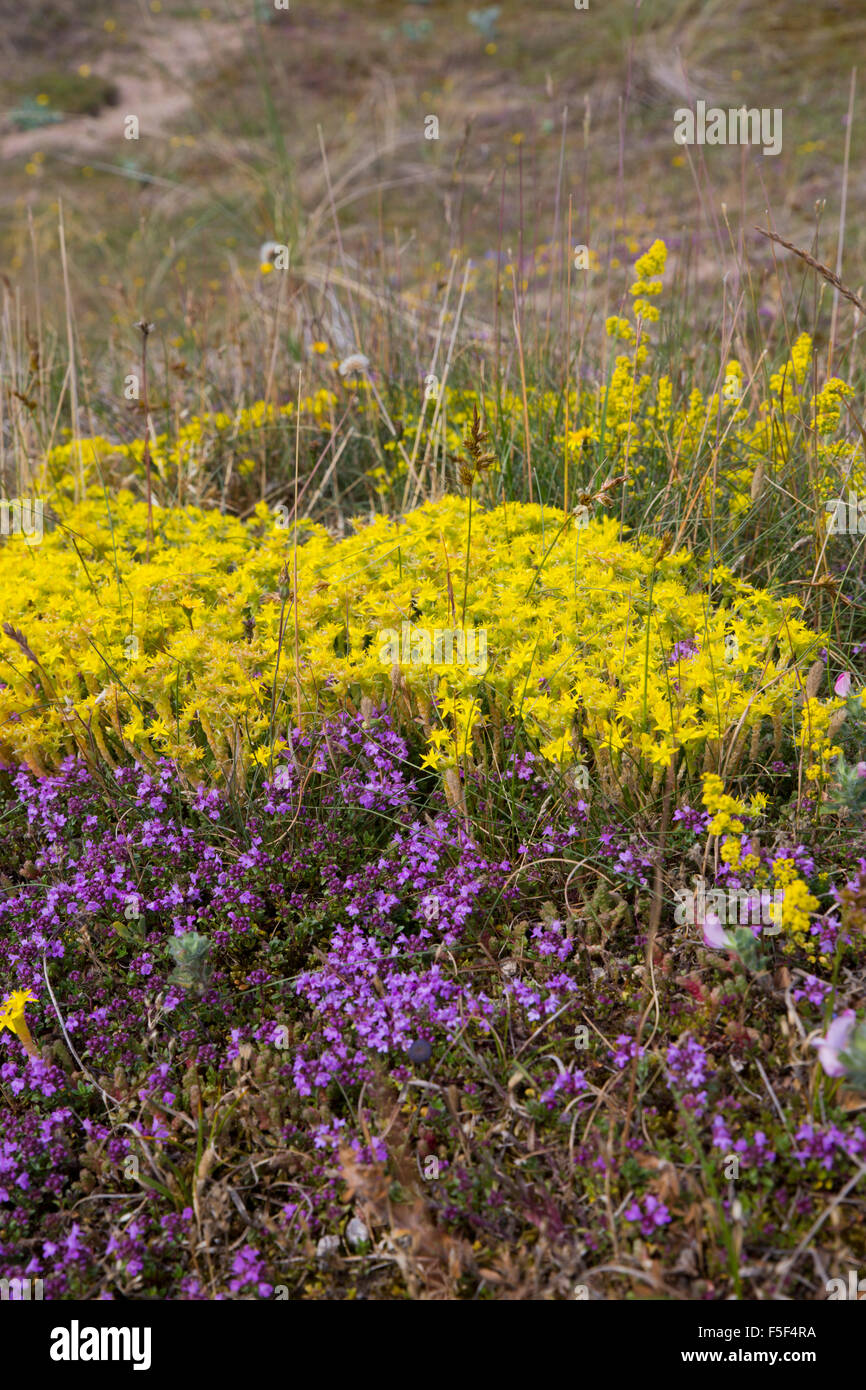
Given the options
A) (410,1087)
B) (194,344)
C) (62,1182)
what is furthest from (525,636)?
(194,344)

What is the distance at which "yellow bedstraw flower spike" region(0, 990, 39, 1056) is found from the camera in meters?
1.94

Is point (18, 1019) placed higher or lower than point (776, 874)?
lower

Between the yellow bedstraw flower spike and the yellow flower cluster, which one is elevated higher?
the yellow flower cluster

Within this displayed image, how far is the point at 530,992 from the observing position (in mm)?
2006

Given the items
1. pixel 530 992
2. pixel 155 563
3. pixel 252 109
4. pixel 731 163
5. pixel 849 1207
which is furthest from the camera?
pixel 252 109

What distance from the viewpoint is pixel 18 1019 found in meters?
1.94

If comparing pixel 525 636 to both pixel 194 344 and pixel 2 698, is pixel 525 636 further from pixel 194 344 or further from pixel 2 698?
pixel 194 344

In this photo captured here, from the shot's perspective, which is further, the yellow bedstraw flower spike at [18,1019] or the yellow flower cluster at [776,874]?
the yellow bedstraw flower spike at [18,1019]

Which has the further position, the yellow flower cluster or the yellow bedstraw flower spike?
the yellow bedstraw flower spike

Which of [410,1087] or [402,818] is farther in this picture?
[402,818]

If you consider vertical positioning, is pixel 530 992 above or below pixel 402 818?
below

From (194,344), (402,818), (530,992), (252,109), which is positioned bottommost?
(530,992)

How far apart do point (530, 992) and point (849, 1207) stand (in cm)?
66

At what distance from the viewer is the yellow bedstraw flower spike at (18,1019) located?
1937 millimetres
